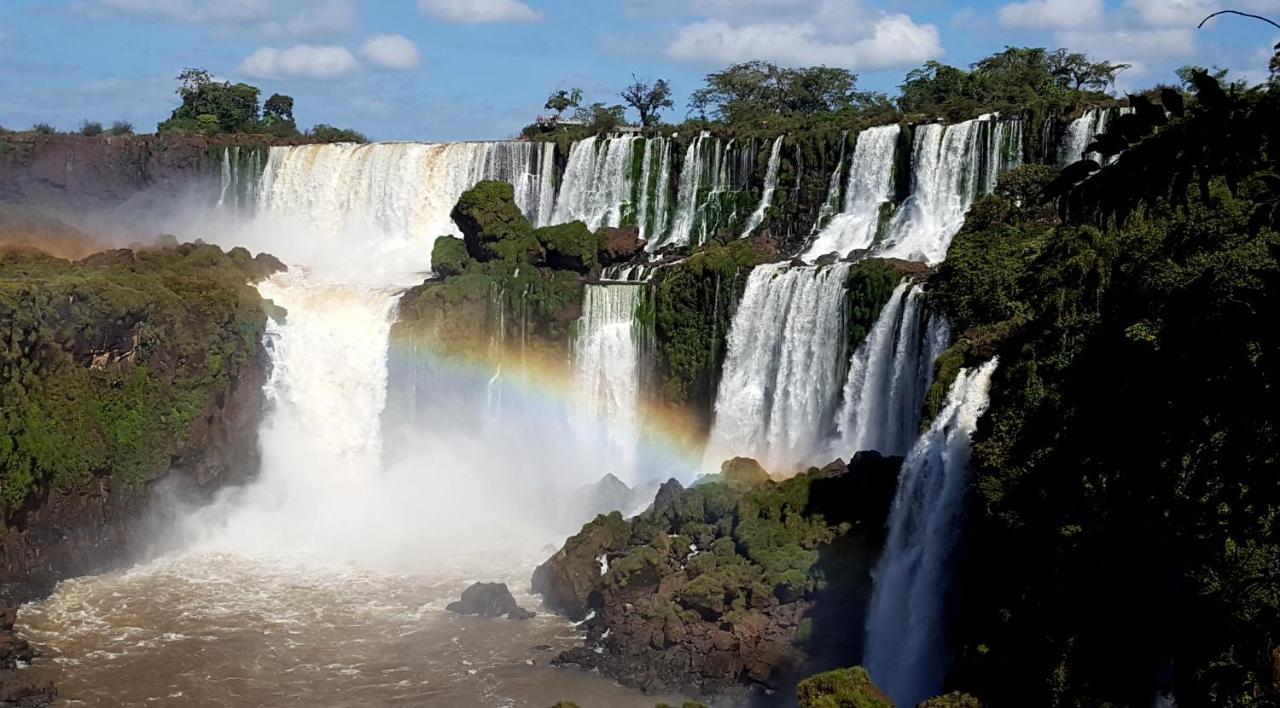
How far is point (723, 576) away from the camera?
2384 centimetres

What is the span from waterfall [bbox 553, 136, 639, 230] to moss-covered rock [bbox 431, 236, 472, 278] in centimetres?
498

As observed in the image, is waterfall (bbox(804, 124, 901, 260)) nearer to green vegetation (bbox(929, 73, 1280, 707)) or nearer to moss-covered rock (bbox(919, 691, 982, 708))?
green vegetation (bbox(929, 73, 1280, 707))

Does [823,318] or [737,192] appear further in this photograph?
[737,192]

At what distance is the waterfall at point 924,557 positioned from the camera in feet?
65.4

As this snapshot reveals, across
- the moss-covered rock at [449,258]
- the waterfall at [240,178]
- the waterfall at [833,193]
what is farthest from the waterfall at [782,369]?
the waterfall at [240,178]

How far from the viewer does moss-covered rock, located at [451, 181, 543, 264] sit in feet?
123

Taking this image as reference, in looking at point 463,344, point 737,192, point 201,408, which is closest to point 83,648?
point 201,408

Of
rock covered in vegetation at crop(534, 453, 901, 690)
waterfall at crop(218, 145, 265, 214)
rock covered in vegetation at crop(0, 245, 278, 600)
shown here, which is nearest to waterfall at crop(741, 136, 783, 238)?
rock covered in vegetation at crop(0, 245, 278, 600)

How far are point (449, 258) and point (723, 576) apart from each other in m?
17.4

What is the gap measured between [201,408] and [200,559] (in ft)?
11.9

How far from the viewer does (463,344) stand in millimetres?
34969

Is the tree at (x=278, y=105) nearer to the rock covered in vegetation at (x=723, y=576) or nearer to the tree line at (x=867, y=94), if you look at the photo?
the tree line at (x=867, y=94)

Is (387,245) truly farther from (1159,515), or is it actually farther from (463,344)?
(1159,515)

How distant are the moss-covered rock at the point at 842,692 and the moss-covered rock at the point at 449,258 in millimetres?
Result: 22642
